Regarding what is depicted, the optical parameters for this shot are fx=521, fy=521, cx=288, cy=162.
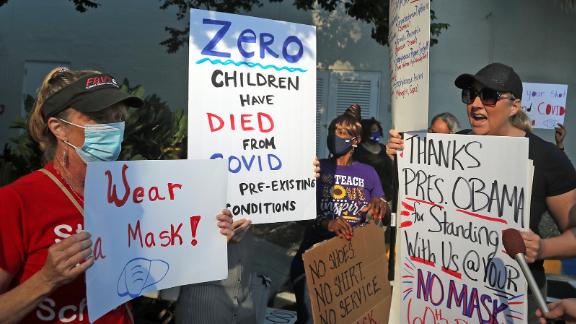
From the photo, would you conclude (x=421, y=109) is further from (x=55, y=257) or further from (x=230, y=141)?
(x=55, y=257)

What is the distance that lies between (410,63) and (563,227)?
1.11m

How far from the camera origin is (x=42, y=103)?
1.91 m

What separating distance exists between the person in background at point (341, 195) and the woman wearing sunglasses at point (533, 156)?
3.79ft

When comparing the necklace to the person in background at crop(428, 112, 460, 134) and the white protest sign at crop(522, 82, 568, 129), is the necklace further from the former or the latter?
the white protest sign at crop(522, 82, 568, 129)

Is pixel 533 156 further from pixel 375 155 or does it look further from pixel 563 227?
pixel 375 155

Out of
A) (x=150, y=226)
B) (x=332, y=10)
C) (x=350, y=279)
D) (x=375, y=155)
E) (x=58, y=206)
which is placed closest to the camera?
(x=58, y=206)

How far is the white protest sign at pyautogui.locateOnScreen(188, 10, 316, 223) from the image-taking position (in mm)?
2682

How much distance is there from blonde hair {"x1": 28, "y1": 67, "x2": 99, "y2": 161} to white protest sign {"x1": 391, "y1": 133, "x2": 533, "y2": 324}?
1.68 meters

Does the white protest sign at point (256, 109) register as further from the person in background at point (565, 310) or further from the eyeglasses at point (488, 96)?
the person in background at point (565, 310)

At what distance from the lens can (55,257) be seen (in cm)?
159

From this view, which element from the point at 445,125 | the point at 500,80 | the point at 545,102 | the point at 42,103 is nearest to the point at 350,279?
the point at 500,80

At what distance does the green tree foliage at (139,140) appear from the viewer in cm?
402

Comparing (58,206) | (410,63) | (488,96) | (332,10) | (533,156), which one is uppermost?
(332,10)

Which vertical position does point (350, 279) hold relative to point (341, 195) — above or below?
below
